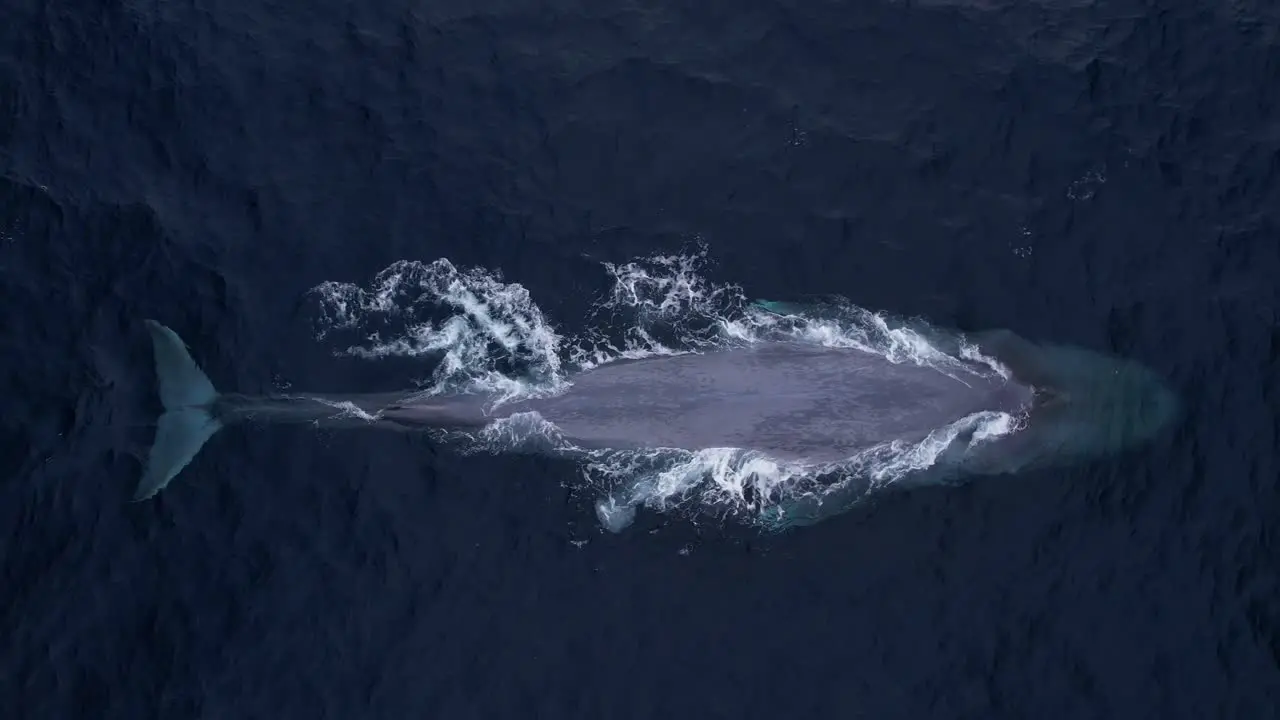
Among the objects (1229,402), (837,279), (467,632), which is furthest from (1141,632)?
(467,632)

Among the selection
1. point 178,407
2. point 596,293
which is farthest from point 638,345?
point 178,407

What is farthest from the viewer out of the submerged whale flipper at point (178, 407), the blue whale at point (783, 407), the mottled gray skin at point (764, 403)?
the mottled gray skin at point (764, 403)

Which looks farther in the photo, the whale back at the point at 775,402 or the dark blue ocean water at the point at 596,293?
the whale back at the point at 775,402

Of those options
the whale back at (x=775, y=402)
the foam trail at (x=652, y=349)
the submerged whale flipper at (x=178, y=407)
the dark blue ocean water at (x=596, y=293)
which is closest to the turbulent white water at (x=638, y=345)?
the foam trail at (x=652, y=349)

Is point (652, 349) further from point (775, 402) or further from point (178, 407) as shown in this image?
point (178, 407)

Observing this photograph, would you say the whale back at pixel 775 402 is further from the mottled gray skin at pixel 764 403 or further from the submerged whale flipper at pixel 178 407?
the submerged whale flipper at pixel 178 407
